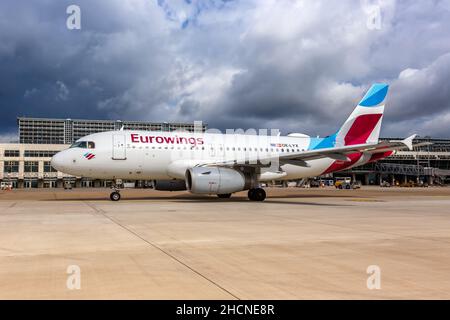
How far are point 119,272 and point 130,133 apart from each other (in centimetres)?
1721

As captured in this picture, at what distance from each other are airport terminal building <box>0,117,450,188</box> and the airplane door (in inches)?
2435

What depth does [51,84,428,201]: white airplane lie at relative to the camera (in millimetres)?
20016

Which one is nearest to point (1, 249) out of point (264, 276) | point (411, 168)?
point (264, 276)

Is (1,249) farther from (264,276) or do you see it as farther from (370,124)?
(370,124)

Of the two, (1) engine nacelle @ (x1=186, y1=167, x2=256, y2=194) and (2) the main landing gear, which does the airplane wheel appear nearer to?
(1) engine nacelle @ (x1=186, y1=167, x2=256, y2=194)

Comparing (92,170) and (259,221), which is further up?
(92,170)

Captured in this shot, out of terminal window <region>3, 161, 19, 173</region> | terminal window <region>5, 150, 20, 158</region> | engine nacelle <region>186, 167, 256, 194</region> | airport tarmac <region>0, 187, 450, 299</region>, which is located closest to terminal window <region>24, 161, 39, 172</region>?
terminal window <region>3, 161, 19, 173</region>

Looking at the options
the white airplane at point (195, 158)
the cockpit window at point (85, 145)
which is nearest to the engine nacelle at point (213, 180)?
the white airplane at point (195, 158)

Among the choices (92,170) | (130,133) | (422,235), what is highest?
(130,133)

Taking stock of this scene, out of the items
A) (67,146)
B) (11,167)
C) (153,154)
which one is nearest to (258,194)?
(153,154)

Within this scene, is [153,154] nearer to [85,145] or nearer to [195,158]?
[195,158]

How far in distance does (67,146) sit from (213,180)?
6562 centimetres

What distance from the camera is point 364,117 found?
87.8 ft

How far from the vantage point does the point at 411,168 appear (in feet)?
332
